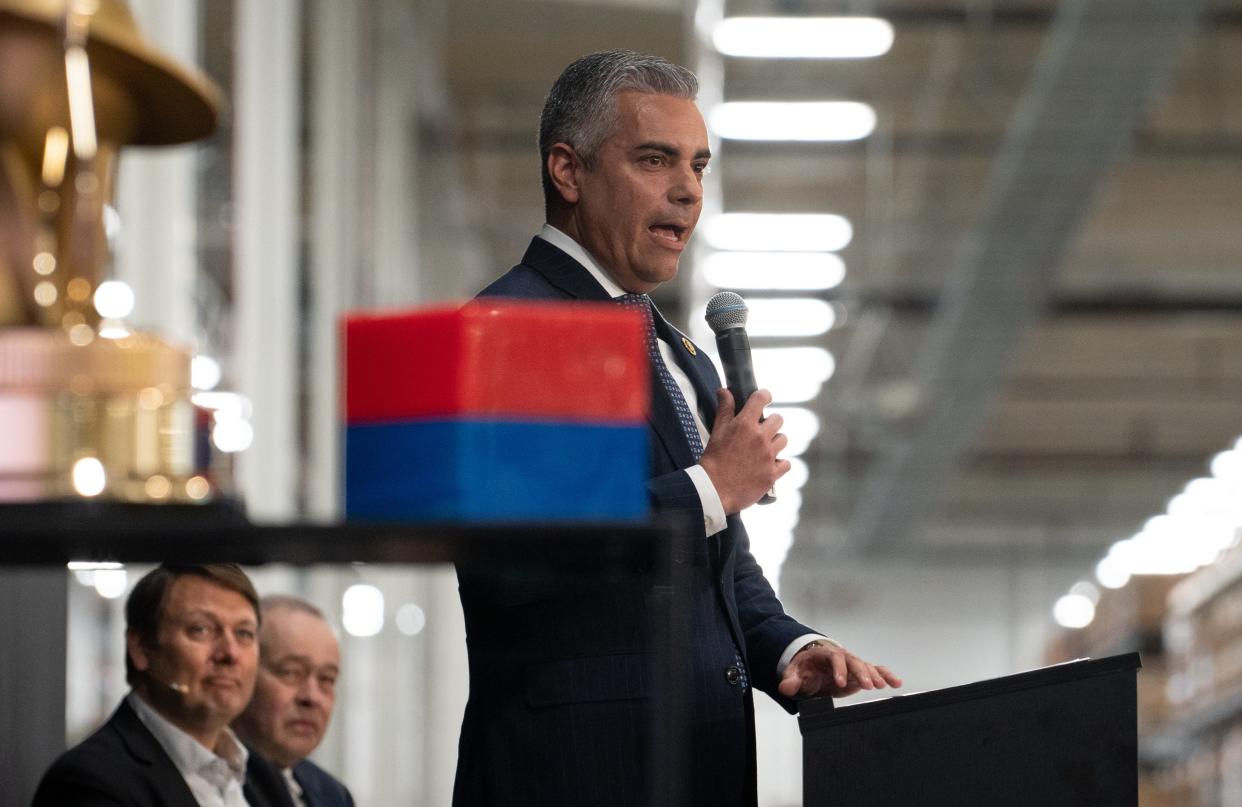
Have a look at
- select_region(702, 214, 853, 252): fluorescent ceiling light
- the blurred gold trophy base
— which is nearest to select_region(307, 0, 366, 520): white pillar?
select_region(702, 214, 853, 252): fluorescent ceiling light

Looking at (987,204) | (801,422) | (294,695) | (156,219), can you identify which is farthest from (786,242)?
(294,695)

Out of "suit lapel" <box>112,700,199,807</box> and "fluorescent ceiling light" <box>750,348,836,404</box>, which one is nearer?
"suit lapel" <box>112,700,199,807</box>

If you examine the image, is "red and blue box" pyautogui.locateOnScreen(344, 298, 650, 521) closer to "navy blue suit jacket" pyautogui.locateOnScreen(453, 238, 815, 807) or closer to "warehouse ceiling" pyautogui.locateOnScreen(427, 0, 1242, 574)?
"navy blue suit jacket" pyautogui.locateOnScreen(453, 238, 815, 807)

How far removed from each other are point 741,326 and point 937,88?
30.1ft

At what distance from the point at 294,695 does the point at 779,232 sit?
8.10m

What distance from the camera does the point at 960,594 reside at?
22109 mm

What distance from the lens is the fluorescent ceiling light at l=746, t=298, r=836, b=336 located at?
476 inches

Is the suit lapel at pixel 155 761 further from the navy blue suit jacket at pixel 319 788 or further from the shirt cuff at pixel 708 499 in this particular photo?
the shirt cuff at pixel 708 499

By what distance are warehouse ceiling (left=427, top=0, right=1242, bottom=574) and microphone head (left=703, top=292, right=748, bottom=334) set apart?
5791 millimetres

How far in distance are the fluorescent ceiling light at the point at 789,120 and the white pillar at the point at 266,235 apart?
2456 mm

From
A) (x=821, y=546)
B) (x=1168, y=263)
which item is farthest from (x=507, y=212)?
(x=821, y=546)

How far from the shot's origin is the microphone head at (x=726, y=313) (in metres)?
2.01

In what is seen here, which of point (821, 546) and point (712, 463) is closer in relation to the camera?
point (712, 463)

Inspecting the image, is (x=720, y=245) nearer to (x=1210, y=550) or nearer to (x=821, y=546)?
(x=821, y=546)
